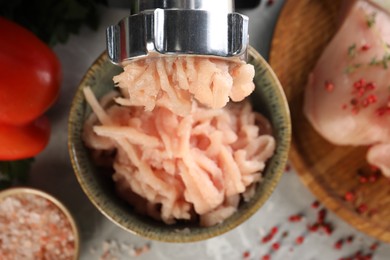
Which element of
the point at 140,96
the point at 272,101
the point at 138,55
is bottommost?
the point at 272,101

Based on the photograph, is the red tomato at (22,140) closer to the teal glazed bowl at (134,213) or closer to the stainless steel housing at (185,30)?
the teal glazed bowl at (134,213)

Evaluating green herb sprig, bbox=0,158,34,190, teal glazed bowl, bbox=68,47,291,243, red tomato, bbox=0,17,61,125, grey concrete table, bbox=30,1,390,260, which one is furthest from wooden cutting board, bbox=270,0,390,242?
green herb sprig, bbox=0,158,34,190

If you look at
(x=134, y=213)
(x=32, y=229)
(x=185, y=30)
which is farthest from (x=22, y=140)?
(x=185, y=30)

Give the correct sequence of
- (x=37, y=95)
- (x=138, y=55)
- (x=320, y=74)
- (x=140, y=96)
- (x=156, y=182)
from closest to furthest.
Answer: (x=138, y=55) < (x=140, y=96) < (x=156, y=182) < (x=37, y=95) < (x=320, y=74)

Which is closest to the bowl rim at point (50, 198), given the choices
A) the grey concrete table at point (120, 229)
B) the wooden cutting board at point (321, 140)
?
the grey concrete table at point (120, 229)

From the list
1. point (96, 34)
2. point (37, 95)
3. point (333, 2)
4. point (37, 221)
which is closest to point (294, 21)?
point (333, 2)

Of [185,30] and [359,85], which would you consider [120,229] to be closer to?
[359,85]

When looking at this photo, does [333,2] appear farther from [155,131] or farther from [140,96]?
[140,96]

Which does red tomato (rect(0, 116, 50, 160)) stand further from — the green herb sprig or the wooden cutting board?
the wooden cutting board
